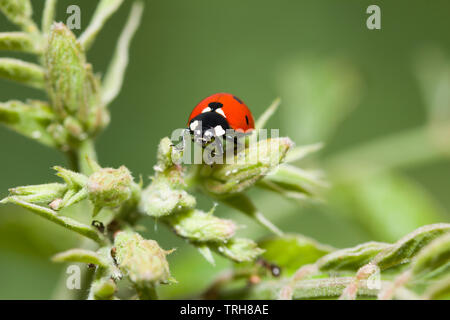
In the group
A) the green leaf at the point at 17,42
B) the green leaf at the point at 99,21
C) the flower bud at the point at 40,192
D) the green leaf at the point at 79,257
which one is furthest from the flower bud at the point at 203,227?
the green leaf at the point at 17,42

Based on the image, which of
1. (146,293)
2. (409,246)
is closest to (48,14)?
(146,293)

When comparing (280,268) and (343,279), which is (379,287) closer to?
(343,279)

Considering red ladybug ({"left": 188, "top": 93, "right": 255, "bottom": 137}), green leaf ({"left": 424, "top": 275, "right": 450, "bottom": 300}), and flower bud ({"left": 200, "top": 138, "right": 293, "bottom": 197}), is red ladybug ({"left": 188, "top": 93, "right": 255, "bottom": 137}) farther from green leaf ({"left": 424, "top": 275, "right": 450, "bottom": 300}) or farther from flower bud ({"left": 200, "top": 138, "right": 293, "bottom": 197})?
green leaf ({"left": 424, "top": 275, "right": 450, "bottom": 300})

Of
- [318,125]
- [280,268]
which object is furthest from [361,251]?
[318,125]

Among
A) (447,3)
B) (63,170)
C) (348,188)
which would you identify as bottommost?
(63,170)
